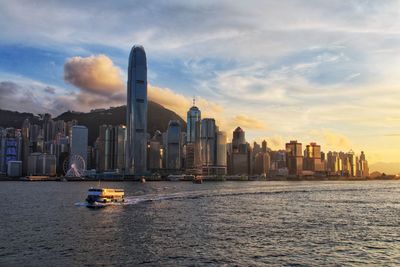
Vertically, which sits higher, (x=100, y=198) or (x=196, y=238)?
(x=100, y=198)

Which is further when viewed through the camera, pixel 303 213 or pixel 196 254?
pixel 303 213

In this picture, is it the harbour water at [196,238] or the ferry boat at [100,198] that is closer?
the harbour water at [196,238]

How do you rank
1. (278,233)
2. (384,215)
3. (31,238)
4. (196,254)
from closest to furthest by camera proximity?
1. (196,254)
2. (31,238)
3. (278,233)
4. (384,215)

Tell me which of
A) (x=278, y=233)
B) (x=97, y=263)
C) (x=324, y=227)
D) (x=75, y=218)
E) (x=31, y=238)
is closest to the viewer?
(x=97, y=263)

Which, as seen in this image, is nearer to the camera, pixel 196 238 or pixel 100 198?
pixel 196 238

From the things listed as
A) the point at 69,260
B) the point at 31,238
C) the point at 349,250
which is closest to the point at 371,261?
the point at 349,250

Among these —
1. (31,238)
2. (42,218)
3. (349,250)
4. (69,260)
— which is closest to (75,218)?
(42,218)

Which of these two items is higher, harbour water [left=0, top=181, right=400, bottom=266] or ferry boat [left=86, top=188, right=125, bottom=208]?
ferry boat [left=86, top=188, right=125, bottom=208]

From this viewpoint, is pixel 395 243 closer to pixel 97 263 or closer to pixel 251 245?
pixel 251 245

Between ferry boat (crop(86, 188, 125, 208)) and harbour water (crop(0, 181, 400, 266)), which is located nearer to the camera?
harbour water (crop(0, 181, 400, 266))

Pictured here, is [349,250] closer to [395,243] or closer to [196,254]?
[395,243]

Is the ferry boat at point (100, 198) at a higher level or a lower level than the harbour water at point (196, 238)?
higher
